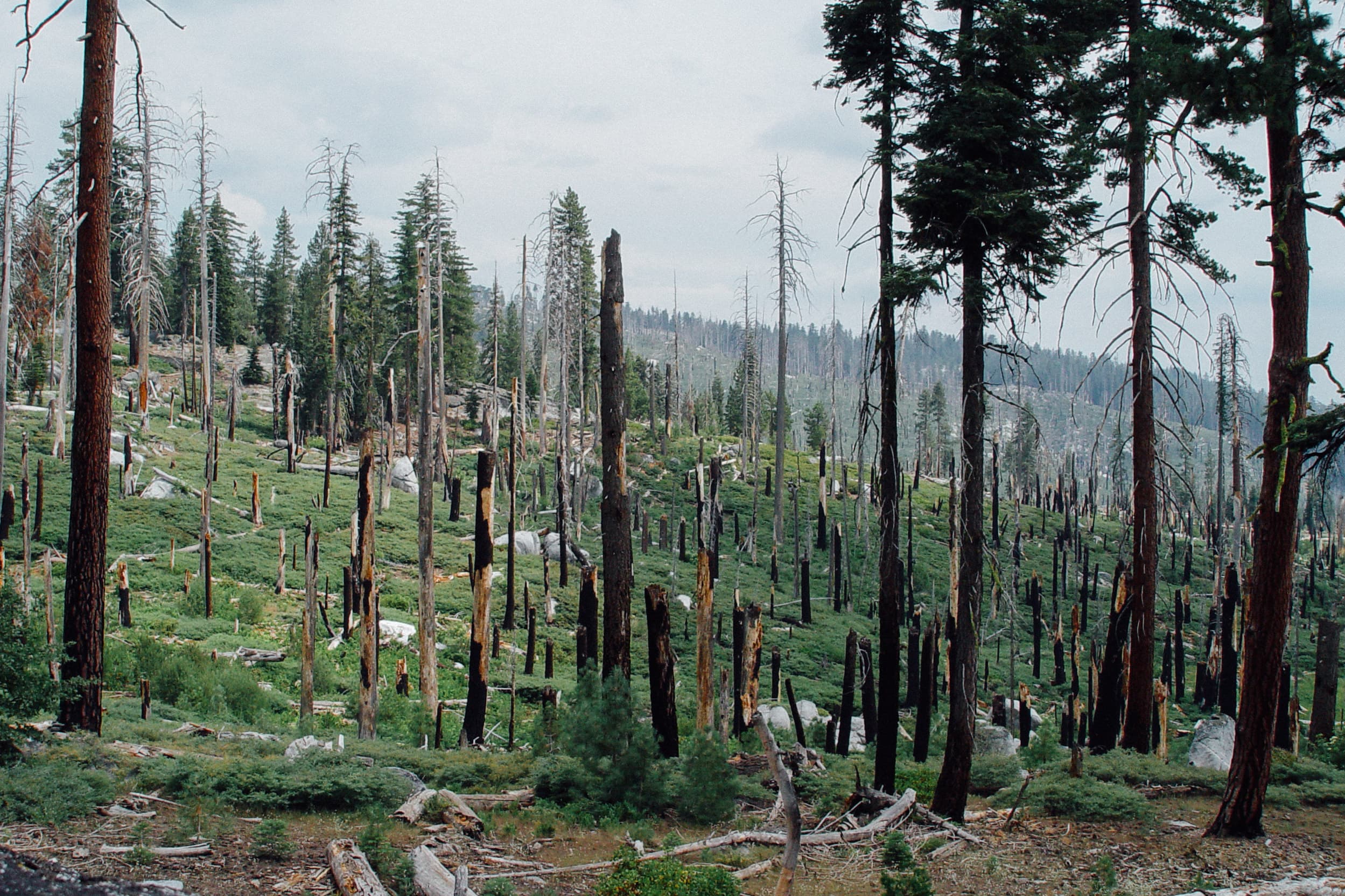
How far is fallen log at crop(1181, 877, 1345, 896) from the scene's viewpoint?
22.5 feet

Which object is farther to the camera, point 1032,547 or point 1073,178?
point 1032,547

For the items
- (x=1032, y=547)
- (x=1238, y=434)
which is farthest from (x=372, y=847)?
(x=1032, y=547)

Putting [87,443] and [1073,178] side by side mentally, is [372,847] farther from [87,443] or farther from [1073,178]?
[1073,178]

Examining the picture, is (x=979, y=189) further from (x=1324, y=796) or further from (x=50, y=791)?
(x=50, y=791)

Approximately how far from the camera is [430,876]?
6.52 meters

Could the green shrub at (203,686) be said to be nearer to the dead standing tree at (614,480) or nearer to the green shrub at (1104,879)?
the dead standing tree at (614,480)

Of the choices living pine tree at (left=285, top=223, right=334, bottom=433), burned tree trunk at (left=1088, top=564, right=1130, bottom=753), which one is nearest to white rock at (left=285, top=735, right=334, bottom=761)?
burned tree trunk at (left=1088, top=564, right=1130, bottom=753)

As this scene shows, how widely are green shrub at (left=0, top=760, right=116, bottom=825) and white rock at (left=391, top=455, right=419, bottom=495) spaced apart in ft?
122

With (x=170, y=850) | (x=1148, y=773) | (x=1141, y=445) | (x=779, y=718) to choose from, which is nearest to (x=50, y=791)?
(x=170, y=850)

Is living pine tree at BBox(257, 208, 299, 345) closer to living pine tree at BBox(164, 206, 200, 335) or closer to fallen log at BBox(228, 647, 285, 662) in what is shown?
living pine tree at BBox(164, 206, 200, 335)

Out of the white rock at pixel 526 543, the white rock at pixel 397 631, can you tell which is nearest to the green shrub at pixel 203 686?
the white rock at pixel 397 631

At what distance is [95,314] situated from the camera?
9.84 meters

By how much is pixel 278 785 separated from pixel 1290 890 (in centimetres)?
989

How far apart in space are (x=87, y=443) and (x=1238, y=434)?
4003 centimetres
